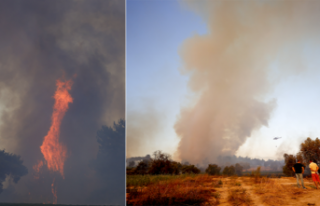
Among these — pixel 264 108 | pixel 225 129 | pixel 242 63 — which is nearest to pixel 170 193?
pixel 225 129

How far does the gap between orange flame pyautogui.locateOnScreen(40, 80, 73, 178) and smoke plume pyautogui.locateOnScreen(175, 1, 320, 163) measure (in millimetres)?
2594

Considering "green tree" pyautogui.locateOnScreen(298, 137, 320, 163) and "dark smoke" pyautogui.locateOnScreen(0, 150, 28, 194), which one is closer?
"green tree" pyautogui.locateOnScreen(298, 137, 320, 163)

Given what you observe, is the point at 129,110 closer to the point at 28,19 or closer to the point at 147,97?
the point at 147,97

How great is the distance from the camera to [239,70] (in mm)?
4699


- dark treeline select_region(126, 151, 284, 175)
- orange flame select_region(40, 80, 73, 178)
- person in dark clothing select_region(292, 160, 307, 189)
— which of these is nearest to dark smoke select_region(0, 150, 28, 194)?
orange flame select_region(40, 80, 73, 178)

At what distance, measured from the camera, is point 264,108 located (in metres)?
4.53

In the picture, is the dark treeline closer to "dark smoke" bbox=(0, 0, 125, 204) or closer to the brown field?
the brown field

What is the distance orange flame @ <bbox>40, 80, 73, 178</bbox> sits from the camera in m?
5.16

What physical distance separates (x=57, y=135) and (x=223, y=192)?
147 inches

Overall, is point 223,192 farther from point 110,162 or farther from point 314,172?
point 110,162

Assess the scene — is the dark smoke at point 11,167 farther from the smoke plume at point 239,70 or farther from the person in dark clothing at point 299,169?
the person in dark clothing at point 299,169

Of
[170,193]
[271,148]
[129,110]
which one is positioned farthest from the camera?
[129,110]

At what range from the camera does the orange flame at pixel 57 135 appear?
516cm

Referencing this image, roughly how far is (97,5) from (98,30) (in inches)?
24.2
